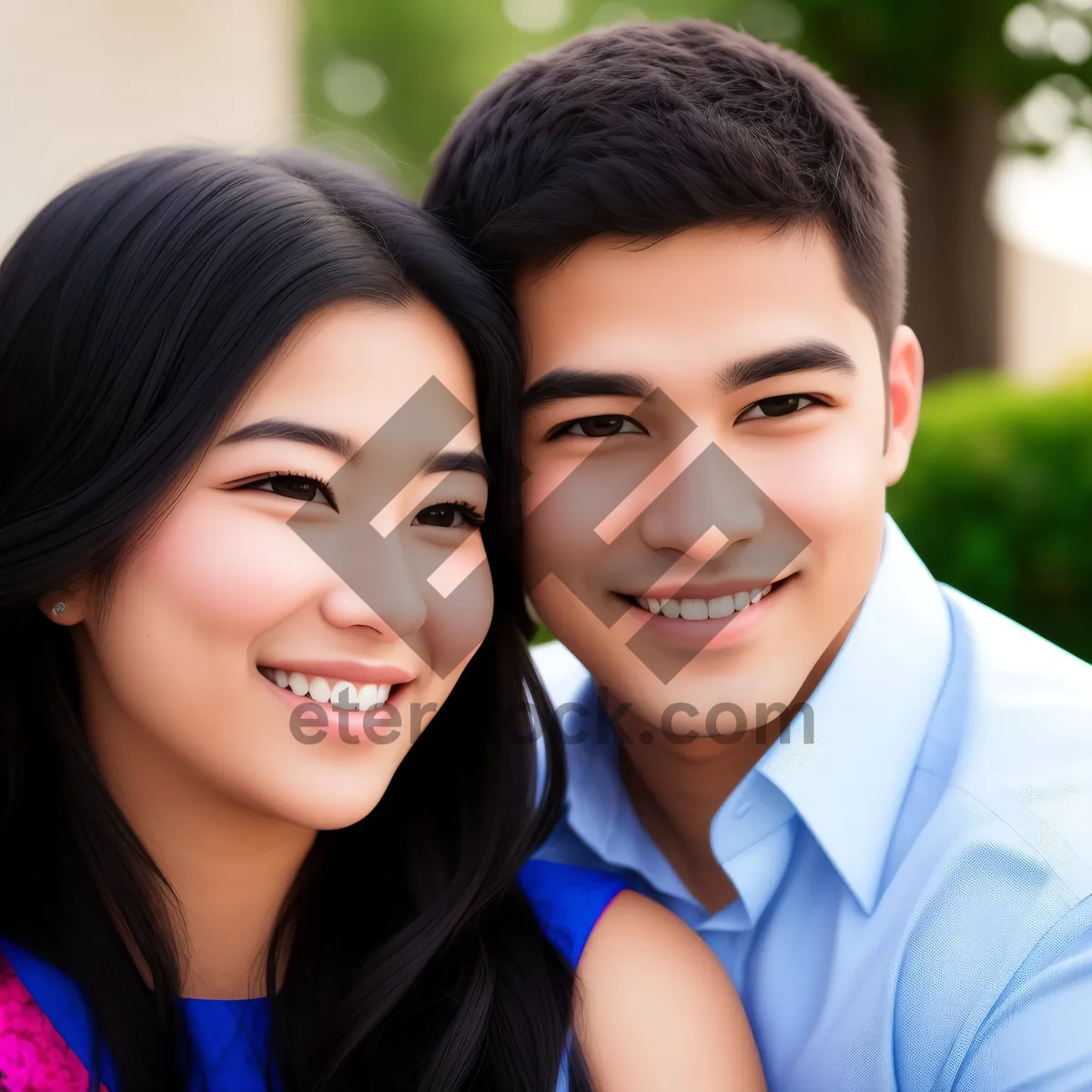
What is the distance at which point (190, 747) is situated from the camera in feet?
6.20

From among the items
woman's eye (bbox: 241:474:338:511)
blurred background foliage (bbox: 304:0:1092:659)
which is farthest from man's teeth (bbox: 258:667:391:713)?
blurred background foliage (bbox: 304:0:1092:659)

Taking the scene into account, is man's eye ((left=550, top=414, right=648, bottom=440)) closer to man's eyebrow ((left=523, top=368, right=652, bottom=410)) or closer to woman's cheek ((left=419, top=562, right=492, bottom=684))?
man's eyebrow ((left=523, top=368, right=652, bottom=410))

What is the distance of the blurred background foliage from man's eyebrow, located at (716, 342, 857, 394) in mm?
771

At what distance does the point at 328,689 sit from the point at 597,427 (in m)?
0.67

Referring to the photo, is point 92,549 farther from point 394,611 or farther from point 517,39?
point 517,39

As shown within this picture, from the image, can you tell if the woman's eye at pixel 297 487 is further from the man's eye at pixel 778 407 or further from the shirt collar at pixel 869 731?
the shirt collar at pixel 869 731

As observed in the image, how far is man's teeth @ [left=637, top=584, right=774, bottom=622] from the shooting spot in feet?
7.30

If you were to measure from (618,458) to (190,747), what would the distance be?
84cm

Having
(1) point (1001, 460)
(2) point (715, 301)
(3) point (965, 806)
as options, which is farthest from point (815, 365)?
(1) point (1001, 460)

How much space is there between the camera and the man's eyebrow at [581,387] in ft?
6.98

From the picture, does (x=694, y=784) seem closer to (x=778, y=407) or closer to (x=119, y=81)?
(x=778, y=407)

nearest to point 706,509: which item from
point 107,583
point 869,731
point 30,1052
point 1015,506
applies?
point 869,731

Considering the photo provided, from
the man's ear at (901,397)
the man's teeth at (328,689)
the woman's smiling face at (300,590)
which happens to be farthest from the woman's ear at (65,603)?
the man's ear at (901,397)

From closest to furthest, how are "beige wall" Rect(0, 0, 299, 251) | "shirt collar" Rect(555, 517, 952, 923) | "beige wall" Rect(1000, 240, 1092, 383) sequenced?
1. "shirt collar" Rect(555, 517, 952, 923)
2. "beige wall" Rect(0, 0, 299, 251)
3. "beige wall" Rect(1000, 240, 1092, 383)
